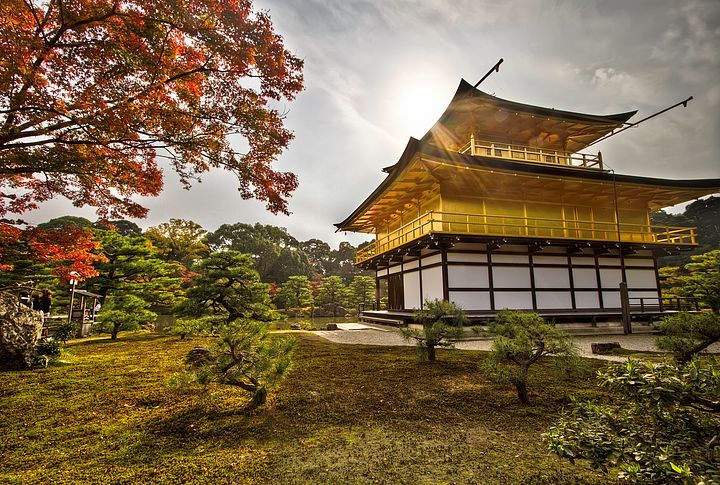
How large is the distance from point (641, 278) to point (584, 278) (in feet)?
10.6

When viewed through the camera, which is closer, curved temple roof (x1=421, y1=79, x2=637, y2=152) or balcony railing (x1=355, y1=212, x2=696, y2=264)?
balcony railing (x1=355, y1=212, x2=696, y2=264)

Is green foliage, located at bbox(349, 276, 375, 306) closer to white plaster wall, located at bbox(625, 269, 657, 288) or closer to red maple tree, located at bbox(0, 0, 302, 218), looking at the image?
white plaster wall, located at bbox(625, 269, 657, 288)

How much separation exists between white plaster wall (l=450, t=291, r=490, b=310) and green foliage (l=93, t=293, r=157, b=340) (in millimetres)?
10569

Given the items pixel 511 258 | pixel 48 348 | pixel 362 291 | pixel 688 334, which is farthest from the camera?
pixel 362 291

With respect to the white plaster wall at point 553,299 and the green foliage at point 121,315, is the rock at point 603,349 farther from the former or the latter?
the green foliage at point 121,315

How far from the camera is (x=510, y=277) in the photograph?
12938 mm

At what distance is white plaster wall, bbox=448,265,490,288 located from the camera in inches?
485

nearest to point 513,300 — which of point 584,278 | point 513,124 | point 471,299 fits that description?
point 471,299

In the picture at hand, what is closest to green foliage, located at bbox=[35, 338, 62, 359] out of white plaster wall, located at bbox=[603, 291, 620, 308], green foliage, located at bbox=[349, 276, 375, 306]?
white plaster wall, located at bbox=[603, 291, 620, 308]

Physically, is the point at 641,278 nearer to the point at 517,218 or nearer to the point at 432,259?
the point at 517,218

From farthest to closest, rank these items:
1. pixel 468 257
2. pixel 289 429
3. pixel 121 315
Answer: pixel 468 257, pixel 121 315, pixel 289 429

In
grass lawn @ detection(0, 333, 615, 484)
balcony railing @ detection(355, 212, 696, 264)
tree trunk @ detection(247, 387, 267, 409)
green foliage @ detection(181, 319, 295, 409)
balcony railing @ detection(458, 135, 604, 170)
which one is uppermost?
balcony railing @ detection(458, 135, 604, 170)

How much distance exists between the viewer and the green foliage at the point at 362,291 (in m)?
26.6

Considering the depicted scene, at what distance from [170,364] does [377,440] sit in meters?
4.80
